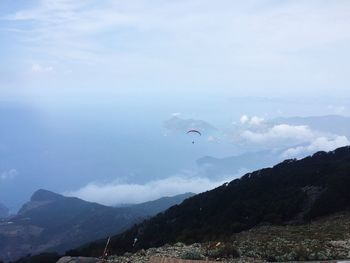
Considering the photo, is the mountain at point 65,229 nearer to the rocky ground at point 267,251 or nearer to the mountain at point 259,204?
the mountain at point 259,204

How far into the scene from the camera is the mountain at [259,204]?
39.8m

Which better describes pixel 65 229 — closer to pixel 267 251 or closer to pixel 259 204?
pixel 259 204

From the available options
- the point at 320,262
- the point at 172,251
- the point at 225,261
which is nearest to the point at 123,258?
the point at 172,251

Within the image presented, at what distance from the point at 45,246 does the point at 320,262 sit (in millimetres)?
152739

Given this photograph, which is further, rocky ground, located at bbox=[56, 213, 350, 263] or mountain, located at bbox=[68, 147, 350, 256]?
mountain, located at bbox=[68, 147, 350, 256]

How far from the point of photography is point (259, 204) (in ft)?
157

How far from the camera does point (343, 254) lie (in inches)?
763

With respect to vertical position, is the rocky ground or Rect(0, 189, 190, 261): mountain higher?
Rect(0, 189, 190, 261): mountain

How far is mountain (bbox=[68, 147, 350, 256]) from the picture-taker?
1567 inches

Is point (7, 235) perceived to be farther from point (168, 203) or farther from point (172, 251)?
point (172, 251)

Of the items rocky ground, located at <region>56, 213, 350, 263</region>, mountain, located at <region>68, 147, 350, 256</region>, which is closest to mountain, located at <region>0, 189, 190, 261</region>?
mountain, located at <region>68, 147, 350, 256</region>

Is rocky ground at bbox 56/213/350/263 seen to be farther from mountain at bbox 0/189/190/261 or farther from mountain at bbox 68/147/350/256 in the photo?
mountain at bbox 0/189/190/261

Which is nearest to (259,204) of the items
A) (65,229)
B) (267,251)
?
(267,251)

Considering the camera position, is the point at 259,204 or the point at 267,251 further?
the point at 259,204
